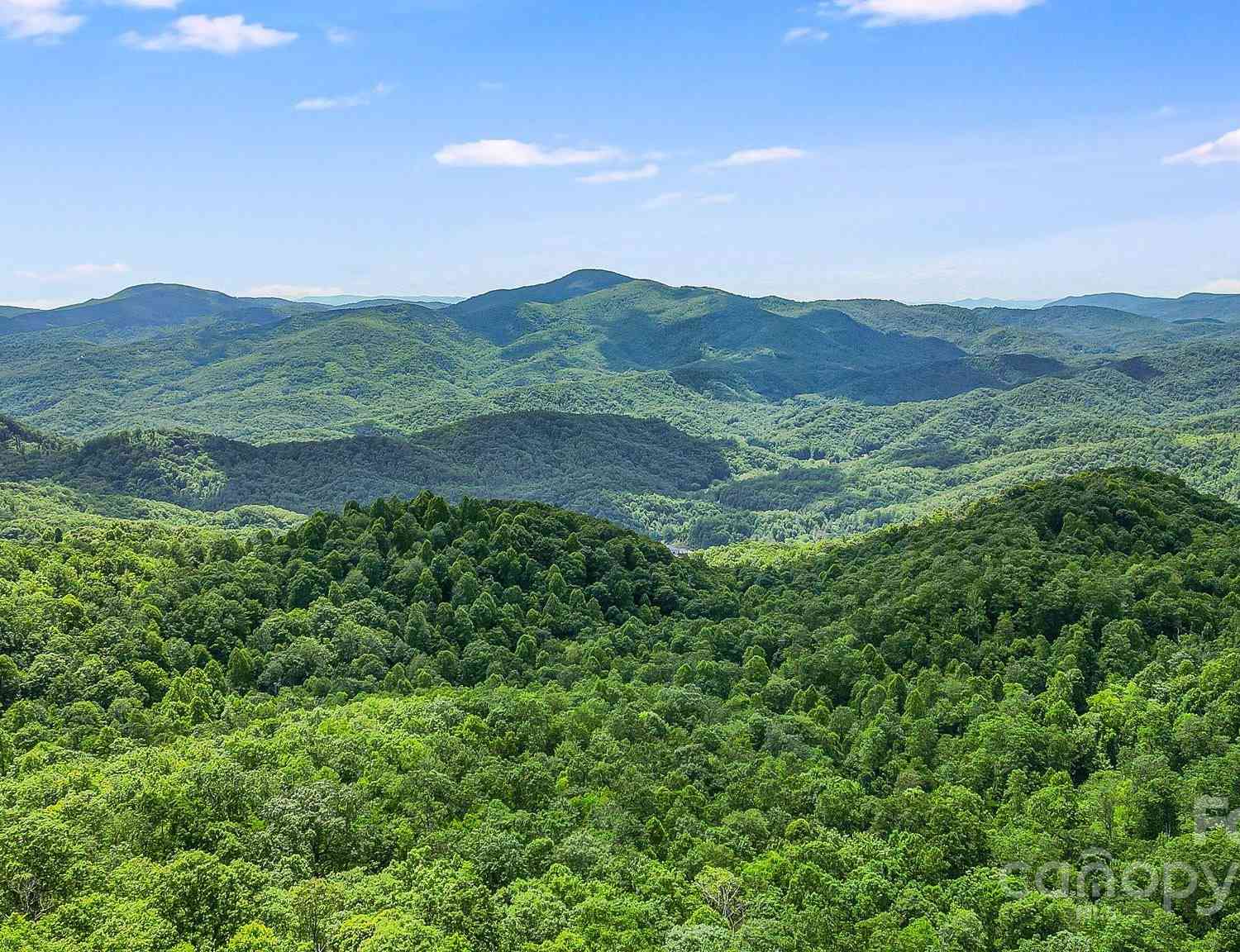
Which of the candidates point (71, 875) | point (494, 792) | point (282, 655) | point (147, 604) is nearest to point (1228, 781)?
point (494, 792)

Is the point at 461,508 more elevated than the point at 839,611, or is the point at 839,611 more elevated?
the point at 461,508

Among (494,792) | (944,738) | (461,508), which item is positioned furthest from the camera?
(461,508)

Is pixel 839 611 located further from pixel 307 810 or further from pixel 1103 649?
pixel 307 810

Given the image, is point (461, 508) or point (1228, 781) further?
point (461, 508)

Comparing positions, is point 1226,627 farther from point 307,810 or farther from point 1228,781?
point 307,810

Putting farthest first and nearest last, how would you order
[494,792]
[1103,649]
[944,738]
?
[1103,649] → [944,738] → [494,792]

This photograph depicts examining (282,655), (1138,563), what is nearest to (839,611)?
(1138,563)
